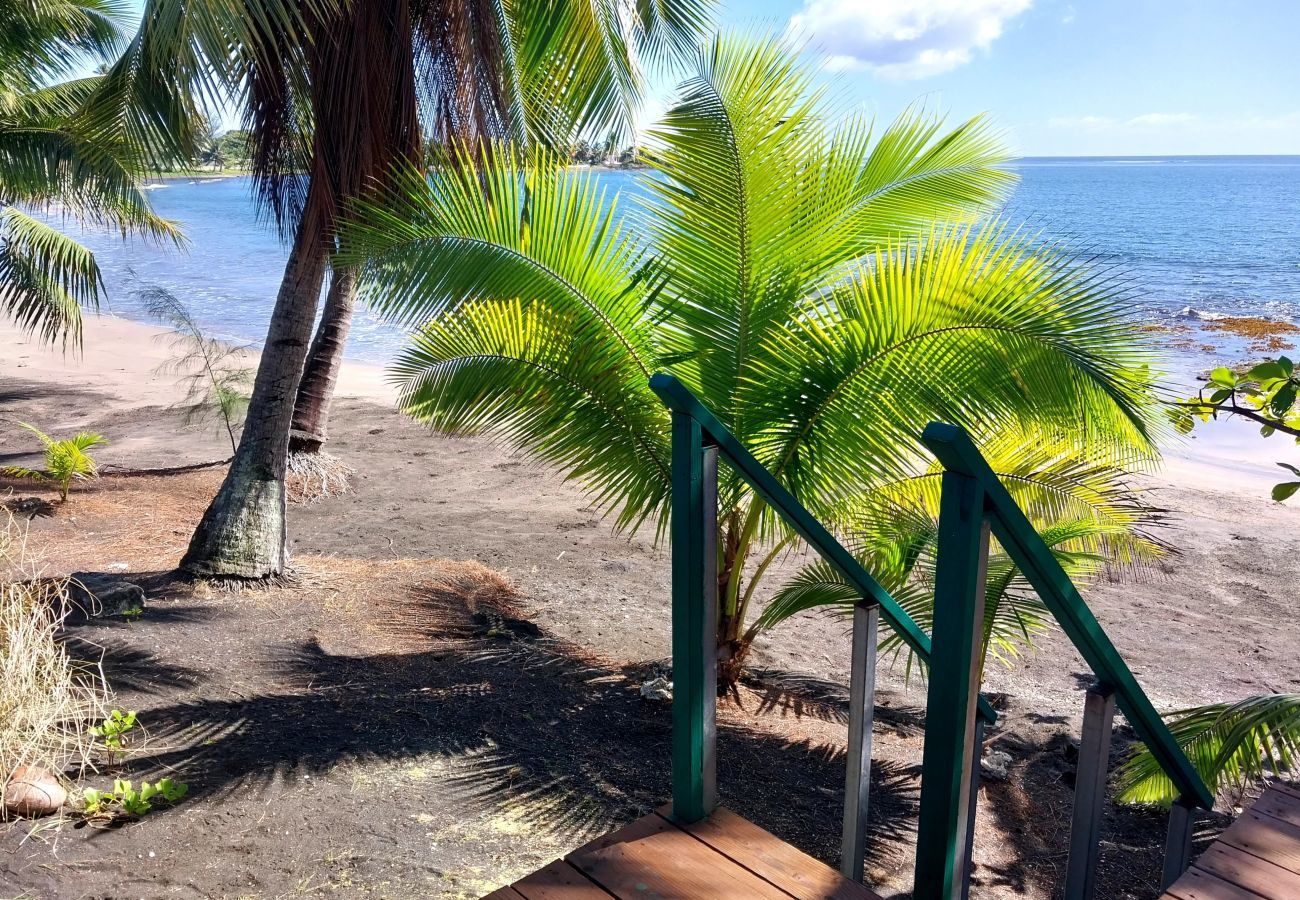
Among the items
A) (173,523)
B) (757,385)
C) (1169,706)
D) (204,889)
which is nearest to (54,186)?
(173,523)

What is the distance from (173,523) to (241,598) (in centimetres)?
225

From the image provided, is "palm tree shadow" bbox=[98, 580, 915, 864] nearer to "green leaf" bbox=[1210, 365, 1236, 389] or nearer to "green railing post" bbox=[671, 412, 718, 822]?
"green railing post" bbox=[671, 412, 718, 822]

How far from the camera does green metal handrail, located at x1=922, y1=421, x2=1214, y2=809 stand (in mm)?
1503

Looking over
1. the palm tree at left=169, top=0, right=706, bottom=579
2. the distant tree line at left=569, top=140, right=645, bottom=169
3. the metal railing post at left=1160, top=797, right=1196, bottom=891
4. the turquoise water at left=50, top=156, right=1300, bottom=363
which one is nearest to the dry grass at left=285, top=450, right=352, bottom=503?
the turquoise water at left=50, top=156, right=1300, bottom=363

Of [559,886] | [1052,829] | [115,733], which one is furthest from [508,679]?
[559,886]

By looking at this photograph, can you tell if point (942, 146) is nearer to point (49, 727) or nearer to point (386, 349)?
point (49, 727)

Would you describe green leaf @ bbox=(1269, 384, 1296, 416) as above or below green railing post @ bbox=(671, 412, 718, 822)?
above

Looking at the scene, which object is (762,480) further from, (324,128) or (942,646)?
(324,128)

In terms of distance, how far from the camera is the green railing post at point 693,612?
6.55 ft

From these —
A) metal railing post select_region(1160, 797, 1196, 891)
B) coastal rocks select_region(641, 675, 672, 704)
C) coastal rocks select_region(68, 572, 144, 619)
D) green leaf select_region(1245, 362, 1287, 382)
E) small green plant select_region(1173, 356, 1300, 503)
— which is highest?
green leaf select_region(1245, 362, 1287, 382)

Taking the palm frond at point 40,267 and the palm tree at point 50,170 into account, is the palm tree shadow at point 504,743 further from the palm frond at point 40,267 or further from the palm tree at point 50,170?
the palm frond at point 40,267

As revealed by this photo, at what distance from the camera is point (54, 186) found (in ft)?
33.1

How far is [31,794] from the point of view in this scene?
3.48 meters

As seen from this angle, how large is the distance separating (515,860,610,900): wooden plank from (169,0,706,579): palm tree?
467 centimetres
